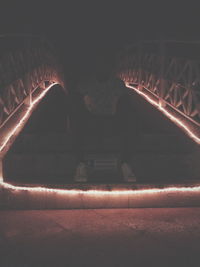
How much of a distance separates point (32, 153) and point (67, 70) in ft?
32.4

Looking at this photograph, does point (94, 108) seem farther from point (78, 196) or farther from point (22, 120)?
point (22, 120)

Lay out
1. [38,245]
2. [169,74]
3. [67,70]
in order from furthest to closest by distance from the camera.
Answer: [67,70] → [169,74] → [38,245]

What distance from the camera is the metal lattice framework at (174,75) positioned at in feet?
23.9

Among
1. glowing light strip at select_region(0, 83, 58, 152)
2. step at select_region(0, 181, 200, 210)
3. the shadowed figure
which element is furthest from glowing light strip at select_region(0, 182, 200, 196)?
glowing light strip at select_region(0, 83, 58, 152)

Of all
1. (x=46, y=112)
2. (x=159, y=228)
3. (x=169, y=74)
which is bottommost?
(x=159, y=228)

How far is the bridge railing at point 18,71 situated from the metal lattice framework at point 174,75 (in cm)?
346

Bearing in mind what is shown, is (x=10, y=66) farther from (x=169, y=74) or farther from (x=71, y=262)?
(x=71, y=262)

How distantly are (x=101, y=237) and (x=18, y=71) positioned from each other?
229 inches

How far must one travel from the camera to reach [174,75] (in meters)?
8.28

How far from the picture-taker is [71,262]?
9.86ft

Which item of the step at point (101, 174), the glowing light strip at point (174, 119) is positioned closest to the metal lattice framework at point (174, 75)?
the glowing light strip at point (174, 119)

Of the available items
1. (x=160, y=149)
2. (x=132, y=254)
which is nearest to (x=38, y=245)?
(x=132, y=254)

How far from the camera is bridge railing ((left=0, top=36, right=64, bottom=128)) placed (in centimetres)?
697

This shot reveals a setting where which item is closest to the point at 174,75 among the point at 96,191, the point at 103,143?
the point at 103,143
